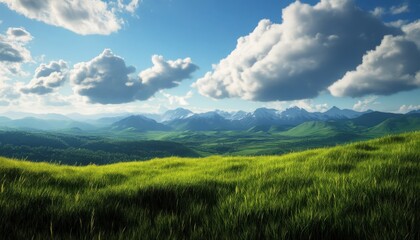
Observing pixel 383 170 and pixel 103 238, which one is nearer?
pixel 103 238

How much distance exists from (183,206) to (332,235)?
8.76 feet

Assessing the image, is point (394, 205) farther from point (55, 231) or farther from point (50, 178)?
point (50, 178)

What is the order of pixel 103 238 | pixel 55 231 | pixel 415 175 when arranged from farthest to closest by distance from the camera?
pixel 415 175 → pixel 55 231 → pixel 103 238

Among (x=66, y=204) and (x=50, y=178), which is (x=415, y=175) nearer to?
(x=66, y=204)

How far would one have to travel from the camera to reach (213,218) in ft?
14.3

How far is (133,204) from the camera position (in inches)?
205

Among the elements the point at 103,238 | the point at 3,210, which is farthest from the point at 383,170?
the point at 3,210

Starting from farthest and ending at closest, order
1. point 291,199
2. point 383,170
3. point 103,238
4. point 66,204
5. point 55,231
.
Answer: point 383,170 → point 291,199 → point 66,204 → point 55,231 → point 103,238

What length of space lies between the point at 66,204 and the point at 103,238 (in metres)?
1.66

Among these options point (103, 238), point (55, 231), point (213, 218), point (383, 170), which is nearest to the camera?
point (103, 238)

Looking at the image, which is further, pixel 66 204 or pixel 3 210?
pixel 66 204

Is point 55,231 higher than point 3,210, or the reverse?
point 3,210

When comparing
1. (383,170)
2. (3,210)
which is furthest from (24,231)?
(383,170)

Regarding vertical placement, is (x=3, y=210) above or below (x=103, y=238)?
above
